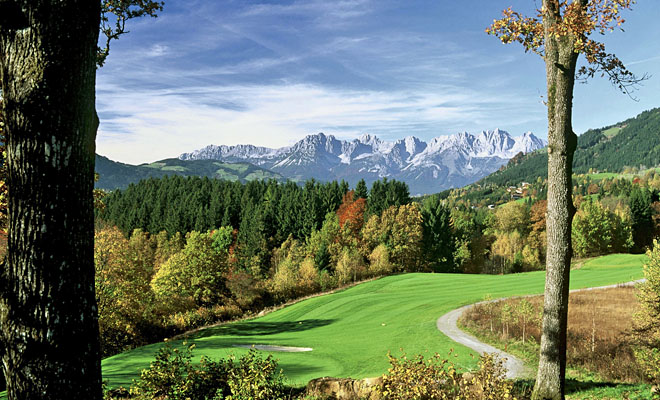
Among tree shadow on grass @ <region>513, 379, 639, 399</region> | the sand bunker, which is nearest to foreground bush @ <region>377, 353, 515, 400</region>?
tree shadow on grass @ <region>513, 379, 639, 399</region>

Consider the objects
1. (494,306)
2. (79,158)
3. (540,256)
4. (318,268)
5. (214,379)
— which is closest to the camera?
(79,158)

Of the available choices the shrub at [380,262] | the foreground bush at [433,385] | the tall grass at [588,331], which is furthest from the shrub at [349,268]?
the foreground bush at [433,385]

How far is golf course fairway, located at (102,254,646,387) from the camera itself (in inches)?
702

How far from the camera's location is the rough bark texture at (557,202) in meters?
9.05

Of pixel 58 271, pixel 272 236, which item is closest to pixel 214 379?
pixel 58 271

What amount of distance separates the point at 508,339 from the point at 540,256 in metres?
76.1

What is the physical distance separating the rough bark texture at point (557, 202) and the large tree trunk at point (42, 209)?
30.1 feet

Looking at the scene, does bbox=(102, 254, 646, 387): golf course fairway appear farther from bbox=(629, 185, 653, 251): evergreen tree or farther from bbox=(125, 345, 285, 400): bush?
bbox=(629, 185, 653, 251): evergreen tree

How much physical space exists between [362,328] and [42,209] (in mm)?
28882

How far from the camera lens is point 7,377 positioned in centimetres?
325

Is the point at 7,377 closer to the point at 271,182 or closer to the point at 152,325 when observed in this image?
the point at 152,325

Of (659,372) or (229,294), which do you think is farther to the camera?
(229,294)

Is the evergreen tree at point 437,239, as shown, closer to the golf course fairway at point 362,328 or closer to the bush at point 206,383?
the golf course fairway at point 362,328

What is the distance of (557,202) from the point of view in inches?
363
